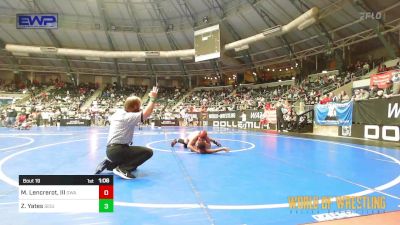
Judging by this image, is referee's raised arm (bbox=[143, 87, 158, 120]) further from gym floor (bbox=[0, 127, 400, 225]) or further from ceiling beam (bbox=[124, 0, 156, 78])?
ceiling beam (bbox=[124, 0, 156, 78])

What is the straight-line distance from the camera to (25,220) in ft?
9.38

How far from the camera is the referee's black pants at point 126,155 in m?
4.84

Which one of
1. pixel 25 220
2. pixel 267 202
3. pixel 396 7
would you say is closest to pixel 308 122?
pixel 396 7

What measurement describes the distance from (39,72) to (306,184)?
43979mm

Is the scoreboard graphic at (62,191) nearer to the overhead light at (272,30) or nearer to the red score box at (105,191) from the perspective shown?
the red score box at (105,191)

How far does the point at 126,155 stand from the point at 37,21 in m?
9.85

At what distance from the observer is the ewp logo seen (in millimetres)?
11070

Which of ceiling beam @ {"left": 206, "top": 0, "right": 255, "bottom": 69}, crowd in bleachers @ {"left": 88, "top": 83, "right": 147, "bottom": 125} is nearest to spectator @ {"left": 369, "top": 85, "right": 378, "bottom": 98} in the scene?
ceiling beam @ {"left": 206, "top": 0, "right": 255, "bottom": 69}

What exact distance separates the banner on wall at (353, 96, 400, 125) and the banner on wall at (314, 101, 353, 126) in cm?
40

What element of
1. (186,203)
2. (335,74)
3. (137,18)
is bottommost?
(186,203)

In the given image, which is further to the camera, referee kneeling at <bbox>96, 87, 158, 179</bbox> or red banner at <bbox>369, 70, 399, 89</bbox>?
red banner at <bbox>369, 70, 399, 89</bbox>

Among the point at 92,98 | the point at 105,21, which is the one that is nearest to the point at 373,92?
the point at 105,21

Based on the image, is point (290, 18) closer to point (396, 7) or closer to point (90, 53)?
point (396, 7)

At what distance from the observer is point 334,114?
14383 millimetres
